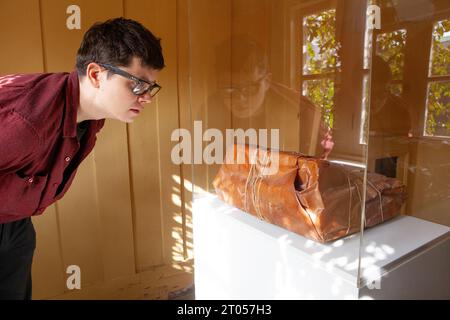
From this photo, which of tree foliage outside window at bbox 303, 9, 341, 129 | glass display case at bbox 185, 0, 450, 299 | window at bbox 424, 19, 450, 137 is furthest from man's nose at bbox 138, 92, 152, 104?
window at bbox 424, 19, 450, 137

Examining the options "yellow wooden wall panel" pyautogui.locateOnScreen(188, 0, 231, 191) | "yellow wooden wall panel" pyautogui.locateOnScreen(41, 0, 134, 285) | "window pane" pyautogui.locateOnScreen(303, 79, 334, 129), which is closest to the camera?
"window pane" pyautogui.locateOnScreen(303, 79, 334, 129)

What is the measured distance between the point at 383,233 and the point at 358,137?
32 centimetres

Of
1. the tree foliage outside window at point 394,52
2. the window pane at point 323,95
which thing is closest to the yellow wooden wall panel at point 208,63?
the window pane at point 323,95

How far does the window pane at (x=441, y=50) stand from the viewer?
3.74 ft

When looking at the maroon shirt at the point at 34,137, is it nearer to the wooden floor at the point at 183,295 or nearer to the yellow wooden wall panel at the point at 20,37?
the yellow wooden wall panel at the point at 20,37

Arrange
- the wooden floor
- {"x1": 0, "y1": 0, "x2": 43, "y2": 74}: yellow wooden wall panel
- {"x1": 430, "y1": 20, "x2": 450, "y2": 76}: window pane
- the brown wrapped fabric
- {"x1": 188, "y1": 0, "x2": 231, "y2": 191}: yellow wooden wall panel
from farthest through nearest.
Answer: the wooden floor → {"x1": 188, "y1": 0, "x2": 231, "y2": 191}: yellow wooden wall panel → {"x1": 0, "y1": 0, "x2": 43, "y2": 74}: yellow wooden wall panel → {"x1": 430, "y1": 20, "x2": 450, "y2": 76}: window pane → the brown wrapped fabric

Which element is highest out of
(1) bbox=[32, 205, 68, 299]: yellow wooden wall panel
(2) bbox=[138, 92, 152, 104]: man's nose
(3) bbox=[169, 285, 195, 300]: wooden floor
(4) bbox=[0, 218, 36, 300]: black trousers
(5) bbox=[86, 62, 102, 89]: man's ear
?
(5) bbox=[86, 62, 102, 89]: man's ear

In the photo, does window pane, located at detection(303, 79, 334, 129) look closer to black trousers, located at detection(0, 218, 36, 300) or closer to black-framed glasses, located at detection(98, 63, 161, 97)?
black-framed glasses, located at detection(98, 63, 161, 97)

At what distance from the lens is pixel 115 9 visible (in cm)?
183

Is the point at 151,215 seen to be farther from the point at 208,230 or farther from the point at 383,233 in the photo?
the point at 383,233

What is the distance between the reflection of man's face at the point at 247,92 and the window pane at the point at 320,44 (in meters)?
0.28

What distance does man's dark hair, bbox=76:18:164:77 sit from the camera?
105 centimetres

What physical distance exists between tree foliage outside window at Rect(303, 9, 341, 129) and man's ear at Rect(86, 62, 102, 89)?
2.51 feet
